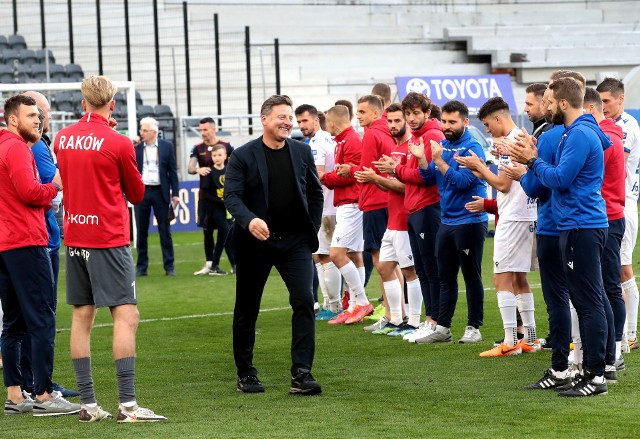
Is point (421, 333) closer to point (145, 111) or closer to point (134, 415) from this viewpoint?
point (134, 415)

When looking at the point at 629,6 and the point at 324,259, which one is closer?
the point at 324,259

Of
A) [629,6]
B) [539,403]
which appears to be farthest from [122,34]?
[539,403]

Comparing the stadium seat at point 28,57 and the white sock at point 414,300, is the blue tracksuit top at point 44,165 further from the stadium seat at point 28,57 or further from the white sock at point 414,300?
the stadium seat at point 28,57

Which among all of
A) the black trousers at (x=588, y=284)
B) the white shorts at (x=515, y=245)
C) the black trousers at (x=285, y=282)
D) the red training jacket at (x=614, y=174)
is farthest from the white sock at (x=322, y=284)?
the black trousers at (x=588, y=284)

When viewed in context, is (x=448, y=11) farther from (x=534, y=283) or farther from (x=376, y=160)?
(x=376, y=160)

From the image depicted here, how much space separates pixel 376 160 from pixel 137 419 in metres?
4.17

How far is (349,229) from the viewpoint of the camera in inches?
427

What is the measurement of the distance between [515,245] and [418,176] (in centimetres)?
115

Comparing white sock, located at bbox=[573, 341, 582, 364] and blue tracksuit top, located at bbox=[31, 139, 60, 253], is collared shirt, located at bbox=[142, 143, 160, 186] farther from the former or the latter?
white sock, located at bbox=[573, 341, 582, 364]

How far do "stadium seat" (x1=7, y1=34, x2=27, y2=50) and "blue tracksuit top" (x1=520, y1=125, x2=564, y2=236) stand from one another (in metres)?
19.6

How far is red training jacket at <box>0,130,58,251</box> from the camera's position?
22.6 ft

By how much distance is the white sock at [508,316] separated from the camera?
8688mm

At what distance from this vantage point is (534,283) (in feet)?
42.5

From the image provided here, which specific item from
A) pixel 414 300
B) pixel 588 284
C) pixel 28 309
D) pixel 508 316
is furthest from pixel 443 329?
pixel 28 309
